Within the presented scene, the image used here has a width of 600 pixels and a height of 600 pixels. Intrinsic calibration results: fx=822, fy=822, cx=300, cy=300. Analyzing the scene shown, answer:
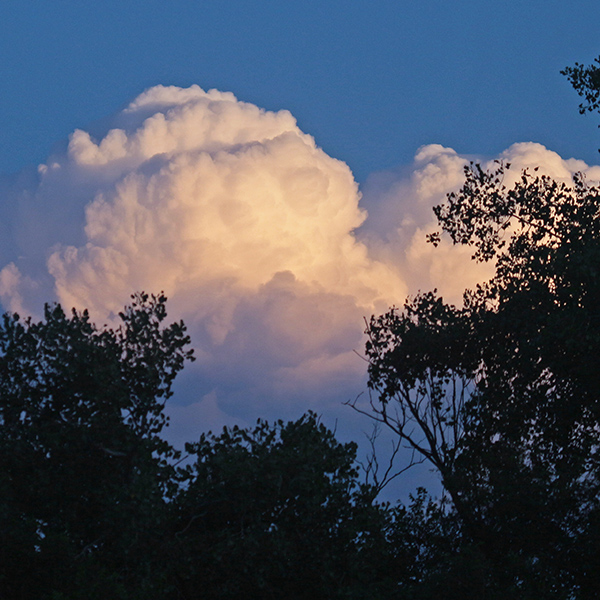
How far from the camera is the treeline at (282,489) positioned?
15.7 meters

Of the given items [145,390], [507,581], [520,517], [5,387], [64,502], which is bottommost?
[507,581]

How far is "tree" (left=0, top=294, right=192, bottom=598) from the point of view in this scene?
15.5 meters

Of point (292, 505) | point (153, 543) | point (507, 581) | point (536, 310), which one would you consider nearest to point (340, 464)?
point (292, 505)

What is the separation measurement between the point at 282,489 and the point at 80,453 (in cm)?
405

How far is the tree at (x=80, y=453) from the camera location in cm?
1548

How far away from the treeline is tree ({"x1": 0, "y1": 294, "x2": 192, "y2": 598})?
0.04 m

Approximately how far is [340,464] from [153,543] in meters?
4.04

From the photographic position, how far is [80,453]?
1622 cm

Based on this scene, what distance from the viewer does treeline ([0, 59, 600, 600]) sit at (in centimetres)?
1567

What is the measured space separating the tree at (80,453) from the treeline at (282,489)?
0.13ft

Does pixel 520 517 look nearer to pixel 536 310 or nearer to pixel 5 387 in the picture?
pixel 536 310

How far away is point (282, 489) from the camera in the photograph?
1598cm

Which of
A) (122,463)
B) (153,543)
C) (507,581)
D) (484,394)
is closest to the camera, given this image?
(153,543)

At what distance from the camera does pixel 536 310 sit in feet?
66.7
